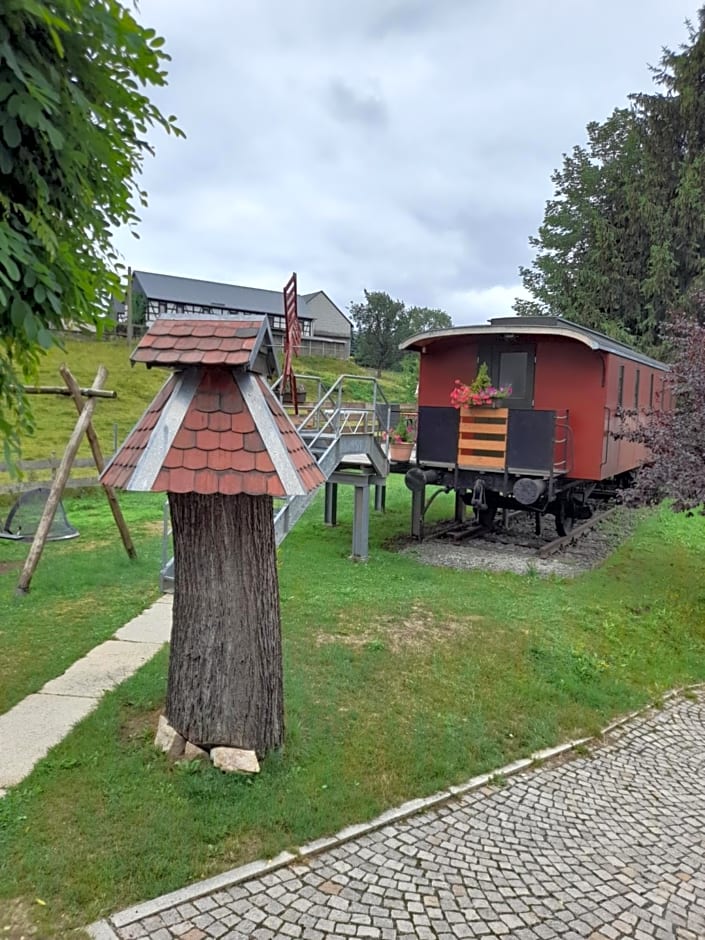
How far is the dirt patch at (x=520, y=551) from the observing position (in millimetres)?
9562

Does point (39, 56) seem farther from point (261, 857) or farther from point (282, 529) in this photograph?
point (282, 529)

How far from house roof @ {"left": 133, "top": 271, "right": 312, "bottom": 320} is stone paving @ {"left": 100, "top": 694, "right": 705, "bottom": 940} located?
44966mm

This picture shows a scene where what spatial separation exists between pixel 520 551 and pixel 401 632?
16.6 ft

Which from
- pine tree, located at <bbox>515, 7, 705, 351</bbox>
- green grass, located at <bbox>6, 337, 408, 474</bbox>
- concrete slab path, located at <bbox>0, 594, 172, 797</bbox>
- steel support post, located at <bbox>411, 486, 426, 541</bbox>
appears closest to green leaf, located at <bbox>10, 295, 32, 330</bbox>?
concrete slab path, located at <bbox>0, 594, 172, 797</bbox>

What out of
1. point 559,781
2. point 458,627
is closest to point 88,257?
point 559,781

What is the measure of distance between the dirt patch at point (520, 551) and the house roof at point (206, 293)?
37.3 metres

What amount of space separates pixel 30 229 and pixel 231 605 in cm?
222

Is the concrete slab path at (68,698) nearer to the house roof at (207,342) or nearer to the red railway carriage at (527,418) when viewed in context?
the house roof at (207,342)

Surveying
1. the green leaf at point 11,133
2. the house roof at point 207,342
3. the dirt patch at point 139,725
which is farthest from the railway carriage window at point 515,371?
the green leaf at point 11,133

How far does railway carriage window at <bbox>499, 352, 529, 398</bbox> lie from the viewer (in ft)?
36.0

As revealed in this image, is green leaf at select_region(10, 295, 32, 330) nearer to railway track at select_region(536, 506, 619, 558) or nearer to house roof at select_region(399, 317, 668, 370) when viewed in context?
house roof at select_region(399, 317, 668, 370)

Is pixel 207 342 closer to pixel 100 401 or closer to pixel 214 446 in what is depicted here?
pixel 214 446

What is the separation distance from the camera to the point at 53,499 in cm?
756

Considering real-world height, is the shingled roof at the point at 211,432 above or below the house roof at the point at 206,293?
below
